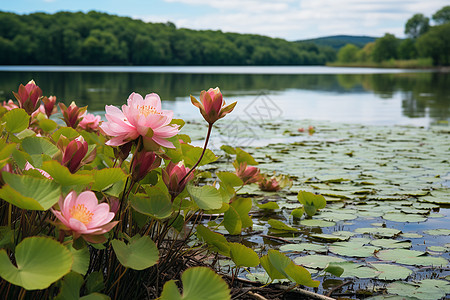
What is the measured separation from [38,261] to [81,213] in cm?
12

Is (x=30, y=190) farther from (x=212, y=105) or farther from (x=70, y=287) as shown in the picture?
(x=212, y=105)

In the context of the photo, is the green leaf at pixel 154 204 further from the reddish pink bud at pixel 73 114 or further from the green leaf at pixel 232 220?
the reddish pink bud at pixel 73 114

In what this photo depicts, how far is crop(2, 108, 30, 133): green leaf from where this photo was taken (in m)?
1.24

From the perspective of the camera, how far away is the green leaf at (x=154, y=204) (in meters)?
0.98

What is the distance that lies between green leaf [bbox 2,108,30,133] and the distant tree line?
60675mm

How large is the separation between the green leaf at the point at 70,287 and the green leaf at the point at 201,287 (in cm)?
18

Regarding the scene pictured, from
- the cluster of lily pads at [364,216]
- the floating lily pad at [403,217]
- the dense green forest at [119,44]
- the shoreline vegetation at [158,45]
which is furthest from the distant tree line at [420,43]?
the floating lily pad at [403,217]

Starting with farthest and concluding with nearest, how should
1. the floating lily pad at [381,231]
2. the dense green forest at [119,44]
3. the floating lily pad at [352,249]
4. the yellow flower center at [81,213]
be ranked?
the dense green forest at [119,44] → the floating lily pad at [381,231] → the floating lily pad at [352,249] → the yellow flower center at [81,213]

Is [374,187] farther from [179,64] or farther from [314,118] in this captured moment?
[179,64]

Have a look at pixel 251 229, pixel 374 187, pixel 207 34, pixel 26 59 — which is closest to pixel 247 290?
pixel 251 229

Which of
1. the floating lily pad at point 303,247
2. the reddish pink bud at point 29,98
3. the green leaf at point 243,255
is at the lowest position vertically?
the floating lily pad at point 303,247

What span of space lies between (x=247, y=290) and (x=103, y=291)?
1.39ft

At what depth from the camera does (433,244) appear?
6.26 feet

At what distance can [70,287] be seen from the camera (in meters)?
0.87
